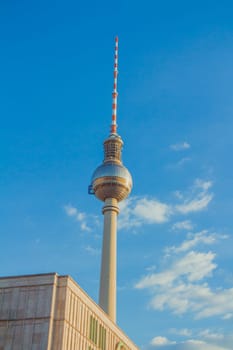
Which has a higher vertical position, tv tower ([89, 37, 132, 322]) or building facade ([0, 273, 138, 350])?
tv tower ([89, 37, 132, 322])

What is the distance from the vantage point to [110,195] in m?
108

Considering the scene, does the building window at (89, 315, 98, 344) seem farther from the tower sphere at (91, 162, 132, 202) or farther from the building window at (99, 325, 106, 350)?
the tower sphere at (91, 162, 132, 202)

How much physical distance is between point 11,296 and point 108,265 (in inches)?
2174

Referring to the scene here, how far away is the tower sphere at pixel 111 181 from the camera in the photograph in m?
107

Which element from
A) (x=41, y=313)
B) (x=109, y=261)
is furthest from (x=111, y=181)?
(x=41, y=313)

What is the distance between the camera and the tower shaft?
97.7 meters

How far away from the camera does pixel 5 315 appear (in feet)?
154

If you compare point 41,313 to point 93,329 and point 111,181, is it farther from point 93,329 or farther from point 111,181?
point 111,181

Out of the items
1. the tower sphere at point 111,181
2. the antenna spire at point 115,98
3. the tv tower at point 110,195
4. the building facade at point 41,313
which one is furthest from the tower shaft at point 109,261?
the building facade at point 41,313

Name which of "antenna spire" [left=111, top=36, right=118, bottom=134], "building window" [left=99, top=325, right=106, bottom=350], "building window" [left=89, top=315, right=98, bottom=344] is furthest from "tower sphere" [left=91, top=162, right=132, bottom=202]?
"building window" [left=89, top=315, right=98, bottom=344]

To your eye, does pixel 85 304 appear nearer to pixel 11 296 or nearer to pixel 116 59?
Result: pixel 11 296

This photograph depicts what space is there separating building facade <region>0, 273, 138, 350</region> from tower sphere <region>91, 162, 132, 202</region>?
56571 millimetres

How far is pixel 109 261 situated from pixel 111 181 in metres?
16.6

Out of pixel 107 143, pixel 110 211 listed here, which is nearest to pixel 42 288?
pixel 110 211
